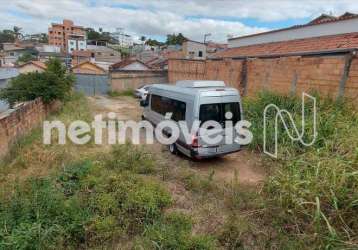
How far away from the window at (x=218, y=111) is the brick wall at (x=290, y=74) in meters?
3.48

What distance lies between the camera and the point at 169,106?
659 cm

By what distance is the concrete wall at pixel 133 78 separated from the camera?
1845 cm

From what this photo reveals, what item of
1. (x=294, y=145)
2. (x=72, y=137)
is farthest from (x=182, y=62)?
(x=294, y=145)

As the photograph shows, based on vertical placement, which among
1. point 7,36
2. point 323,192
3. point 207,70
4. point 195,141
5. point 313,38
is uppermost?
point 7,36

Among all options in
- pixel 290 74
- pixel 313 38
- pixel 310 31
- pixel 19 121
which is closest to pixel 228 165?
pixel 290 74

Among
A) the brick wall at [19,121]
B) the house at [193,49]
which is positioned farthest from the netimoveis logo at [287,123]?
the house at [193,49]

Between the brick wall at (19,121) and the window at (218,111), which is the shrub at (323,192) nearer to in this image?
the window at (218,111)

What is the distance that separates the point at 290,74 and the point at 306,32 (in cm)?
701

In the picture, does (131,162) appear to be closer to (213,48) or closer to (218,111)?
(218,111)

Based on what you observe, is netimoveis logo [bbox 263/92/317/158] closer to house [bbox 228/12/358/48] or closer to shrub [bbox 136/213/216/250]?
shrub [bbox 136/213/216/250]

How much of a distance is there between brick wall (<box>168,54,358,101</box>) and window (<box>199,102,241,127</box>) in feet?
11.4

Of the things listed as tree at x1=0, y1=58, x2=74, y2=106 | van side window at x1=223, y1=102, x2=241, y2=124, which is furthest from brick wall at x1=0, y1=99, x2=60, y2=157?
van side window at x1=223, y1=102, x2=241, y2=124

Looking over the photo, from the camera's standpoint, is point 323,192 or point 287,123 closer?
point 323,192

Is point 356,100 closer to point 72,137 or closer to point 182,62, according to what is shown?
point 72,137
